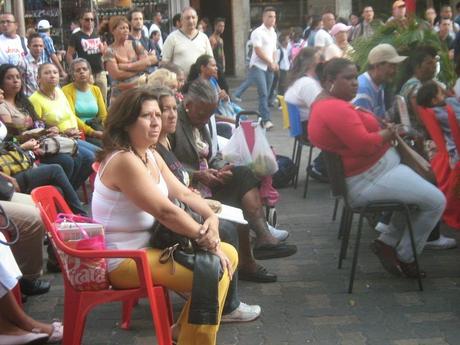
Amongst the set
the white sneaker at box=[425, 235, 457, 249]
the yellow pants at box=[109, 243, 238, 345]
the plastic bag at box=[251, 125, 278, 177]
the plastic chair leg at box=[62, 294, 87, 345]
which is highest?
the plastic bag at box=[251, 125, 278, 177]

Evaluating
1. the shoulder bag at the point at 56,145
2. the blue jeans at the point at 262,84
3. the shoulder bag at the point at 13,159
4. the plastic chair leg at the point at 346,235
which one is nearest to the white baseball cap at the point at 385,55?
the plastic chair leg at the point at 346,235

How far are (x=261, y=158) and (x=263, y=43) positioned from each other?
6.95m

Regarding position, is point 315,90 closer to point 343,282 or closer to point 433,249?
point 433,249

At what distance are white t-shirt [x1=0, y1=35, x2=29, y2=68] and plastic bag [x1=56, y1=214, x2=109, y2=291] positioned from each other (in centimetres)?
616

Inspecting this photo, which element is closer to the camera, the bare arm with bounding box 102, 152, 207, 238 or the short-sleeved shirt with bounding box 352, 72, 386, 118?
the bare arm with bounding box 102, 152, 207, 238

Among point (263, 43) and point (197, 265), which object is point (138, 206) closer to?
point (197, 265)

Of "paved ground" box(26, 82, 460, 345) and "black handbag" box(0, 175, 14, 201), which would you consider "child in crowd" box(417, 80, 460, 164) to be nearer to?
"paved ground" box(26, 82, 460, 345)

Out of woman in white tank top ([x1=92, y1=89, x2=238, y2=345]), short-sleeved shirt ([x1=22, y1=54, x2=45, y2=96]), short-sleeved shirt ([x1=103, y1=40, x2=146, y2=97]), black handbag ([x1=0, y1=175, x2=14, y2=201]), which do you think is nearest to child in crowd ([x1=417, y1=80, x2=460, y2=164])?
woman in white tank top ([x1=92, y1=89, x2=238, y2=345])

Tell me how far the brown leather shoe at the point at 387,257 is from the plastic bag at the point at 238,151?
3.51 ft

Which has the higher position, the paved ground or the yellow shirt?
the yellow shirt

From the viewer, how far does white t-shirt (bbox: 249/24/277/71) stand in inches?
473

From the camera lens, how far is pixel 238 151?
5.42 metres

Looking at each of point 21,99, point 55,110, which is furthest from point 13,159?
point 55,110

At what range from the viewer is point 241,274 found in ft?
16.3
